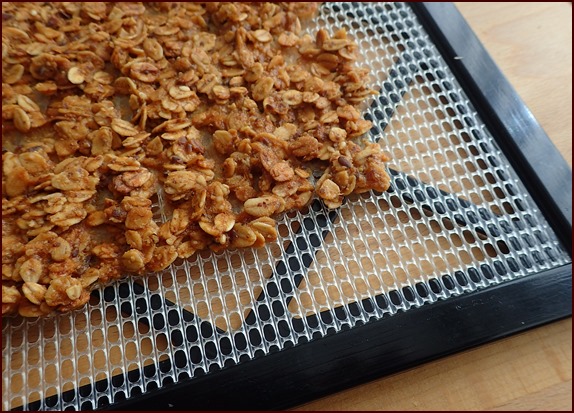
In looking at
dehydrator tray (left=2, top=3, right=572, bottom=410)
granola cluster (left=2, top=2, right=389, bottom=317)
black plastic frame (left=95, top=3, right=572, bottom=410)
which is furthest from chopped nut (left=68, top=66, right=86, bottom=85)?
black plastic frame (left=95, top=3, right=572, bottom=410)

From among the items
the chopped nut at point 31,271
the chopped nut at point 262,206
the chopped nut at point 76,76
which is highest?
the chopped nut at point 76,76

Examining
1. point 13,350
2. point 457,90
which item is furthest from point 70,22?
point 457,90

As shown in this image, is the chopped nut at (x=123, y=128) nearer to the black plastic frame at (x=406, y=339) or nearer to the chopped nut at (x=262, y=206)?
the chopped nut at (x=262, y=206)

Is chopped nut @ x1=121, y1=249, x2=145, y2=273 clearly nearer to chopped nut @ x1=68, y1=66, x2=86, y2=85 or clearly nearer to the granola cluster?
the granola cluster

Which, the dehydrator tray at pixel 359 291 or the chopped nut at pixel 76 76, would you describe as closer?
the dehydrator tray at pixel 359 291

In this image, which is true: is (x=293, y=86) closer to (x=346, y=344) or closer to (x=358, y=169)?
(x=358, y=169)

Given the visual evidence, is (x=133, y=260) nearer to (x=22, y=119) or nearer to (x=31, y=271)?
(x=31, y=271)

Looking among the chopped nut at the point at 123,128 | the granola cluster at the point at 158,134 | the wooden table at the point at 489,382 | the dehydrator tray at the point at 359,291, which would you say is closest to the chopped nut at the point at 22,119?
the granola cluster at the point at 158,134
